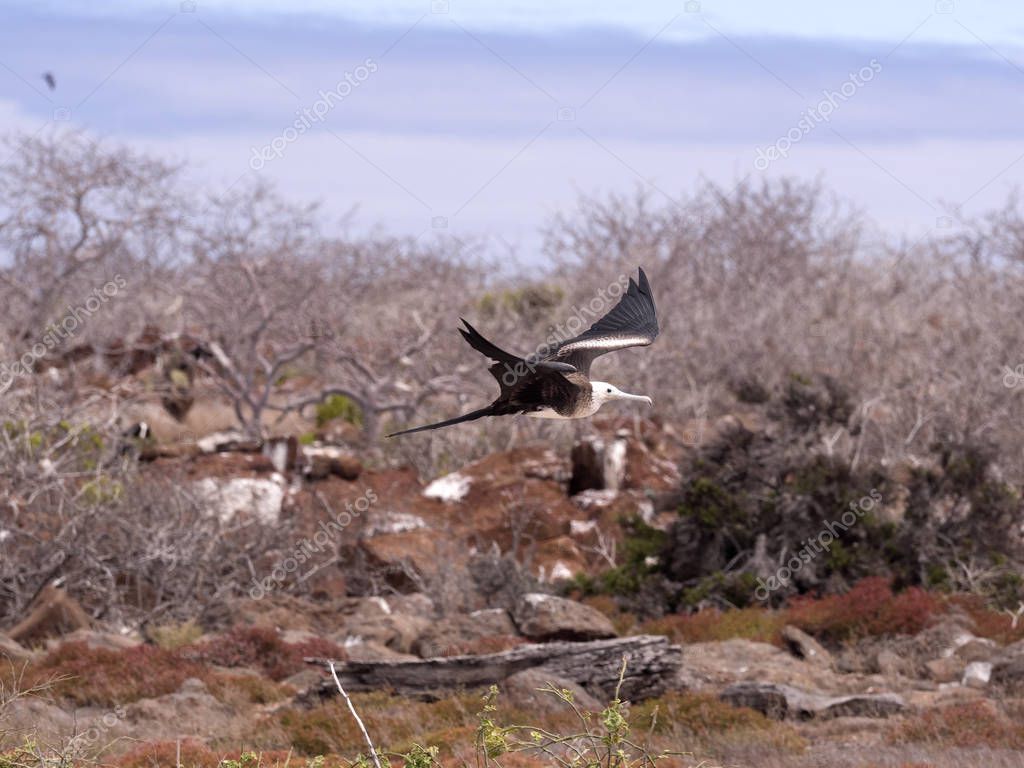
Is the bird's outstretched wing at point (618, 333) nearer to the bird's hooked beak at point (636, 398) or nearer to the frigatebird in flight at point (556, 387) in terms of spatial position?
the frigatebird in flight at point (556, 387)

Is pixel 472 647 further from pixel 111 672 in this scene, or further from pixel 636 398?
pixel 636 398

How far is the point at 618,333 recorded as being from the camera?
13.7 feet

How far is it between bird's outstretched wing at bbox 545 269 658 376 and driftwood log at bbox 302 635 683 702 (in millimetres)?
5057

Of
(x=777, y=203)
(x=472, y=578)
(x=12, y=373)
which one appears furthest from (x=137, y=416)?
(x=777, y=203)

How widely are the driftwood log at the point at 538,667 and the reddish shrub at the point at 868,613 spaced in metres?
2.41

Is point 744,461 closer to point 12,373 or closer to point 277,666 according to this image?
point 277,666

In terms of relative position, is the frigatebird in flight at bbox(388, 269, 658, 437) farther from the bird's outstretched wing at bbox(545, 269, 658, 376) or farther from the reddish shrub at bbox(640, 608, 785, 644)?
the reddish shrub at bbox(640, 608, 785, 644)

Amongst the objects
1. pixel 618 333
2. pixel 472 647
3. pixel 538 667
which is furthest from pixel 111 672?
pixel 618 333

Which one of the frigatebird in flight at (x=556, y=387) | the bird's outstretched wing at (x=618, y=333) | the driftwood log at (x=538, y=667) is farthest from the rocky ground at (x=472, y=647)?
the bird's outstretched wing at (x=618, y=333)

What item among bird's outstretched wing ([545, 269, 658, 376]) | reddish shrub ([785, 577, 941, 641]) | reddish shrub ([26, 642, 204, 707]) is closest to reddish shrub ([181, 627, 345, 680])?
reddish shrub ([26, 642, 204, 707])

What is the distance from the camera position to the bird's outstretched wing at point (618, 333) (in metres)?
3.86

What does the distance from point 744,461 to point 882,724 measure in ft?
15.2

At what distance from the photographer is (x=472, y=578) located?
42.2 ft

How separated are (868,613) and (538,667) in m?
3.51
